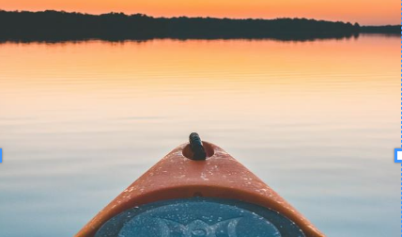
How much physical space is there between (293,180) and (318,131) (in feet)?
13.1

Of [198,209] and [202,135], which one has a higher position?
[198,209]

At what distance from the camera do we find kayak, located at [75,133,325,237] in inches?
149

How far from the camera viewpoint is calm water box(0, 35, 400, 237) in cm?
744

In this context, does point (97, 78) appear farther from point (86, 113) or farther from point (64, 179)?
point (64, 179)

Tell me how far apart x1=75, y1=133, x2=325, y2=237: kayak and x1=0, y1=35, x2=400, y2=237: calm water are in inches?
89.9

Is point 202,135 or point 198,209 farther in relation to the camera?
point 202,135

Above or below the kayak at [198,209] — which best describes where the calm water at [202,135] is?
below

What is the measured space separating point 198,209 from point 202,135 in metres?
8.22

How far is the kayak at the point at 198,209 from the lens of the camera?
379 centimetres

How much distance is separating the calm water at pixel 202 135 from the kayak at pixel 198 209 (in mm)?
2283

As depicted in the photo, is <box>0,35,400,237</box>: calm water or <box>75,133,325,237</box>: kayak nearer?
<box>75,133,325,237</box>: kayak

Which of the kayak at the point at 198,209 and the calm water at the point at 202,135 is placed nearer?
the kayak at the point at 198,209

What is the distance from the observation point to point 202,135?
12281mm

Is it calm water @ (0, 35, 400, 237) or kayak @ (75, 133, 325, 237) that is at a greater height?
kayak @ (75, 133, 325, 237)
